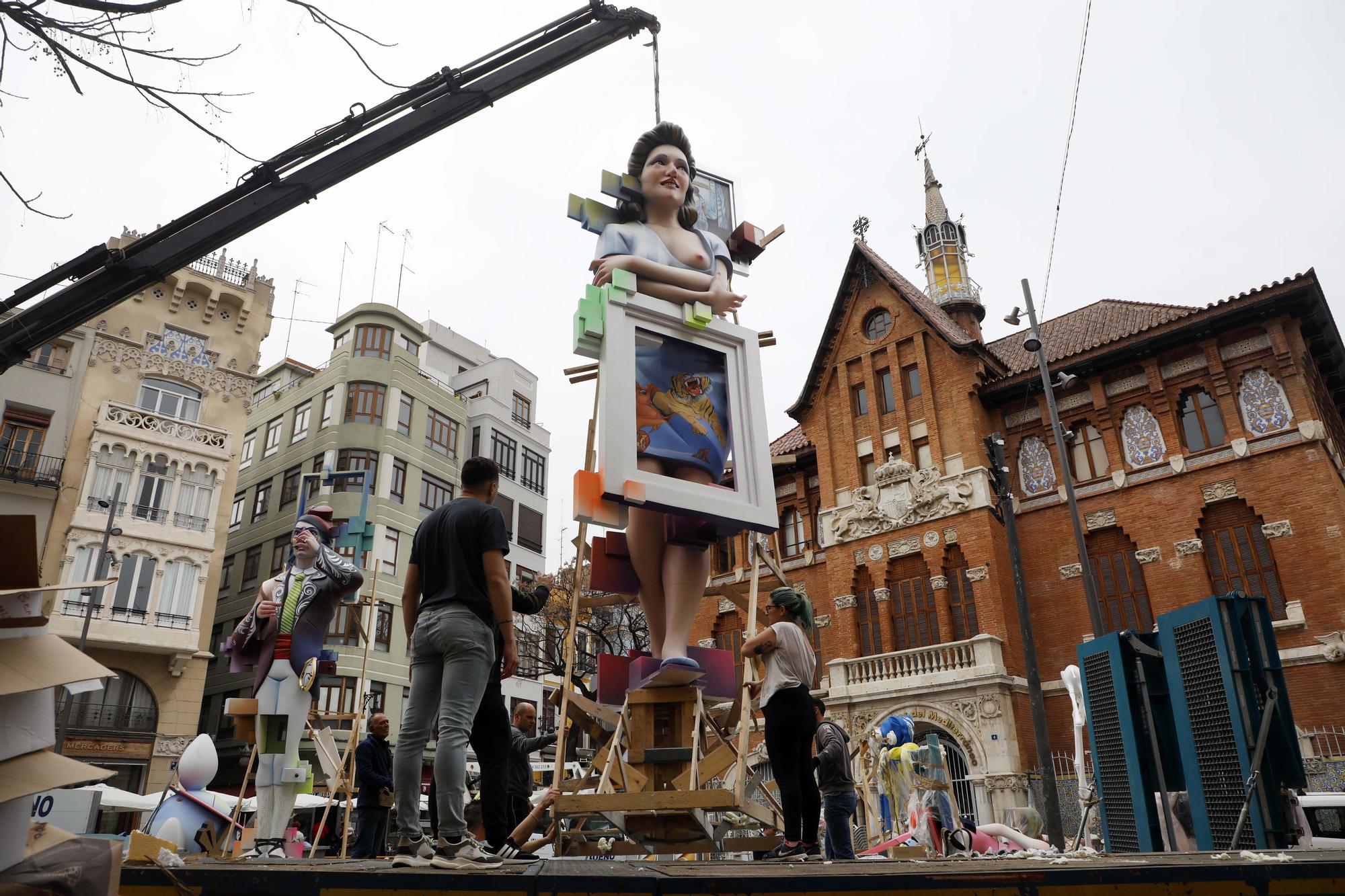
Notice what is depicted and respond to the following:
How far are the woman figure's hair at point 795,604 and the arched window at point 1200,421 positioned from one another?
20.9 m

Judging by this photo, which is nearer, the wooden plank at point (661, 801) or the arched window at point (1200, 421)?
the wooden plank at point (661, 801)

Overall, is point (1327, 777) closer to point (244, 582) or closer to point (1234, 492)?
point (1234, 492)

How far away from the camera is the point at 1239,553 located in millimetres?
21375

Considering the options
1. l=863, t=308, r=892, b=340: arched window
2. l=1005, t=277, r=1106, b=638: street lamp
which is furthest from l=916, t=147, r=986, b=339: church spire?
l=1005, t=277, r=1106, b=638: street lamp

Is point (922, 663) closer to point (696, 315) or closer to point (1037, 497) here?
point (1037, 497)

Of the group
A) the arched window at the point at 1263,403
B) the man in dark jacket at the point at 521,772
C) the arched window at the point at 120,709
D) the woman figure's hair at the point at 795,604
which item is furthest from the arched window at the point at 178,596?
the arched window at the point at 1263,403

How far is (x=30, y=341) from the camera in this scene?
6656 millimetres

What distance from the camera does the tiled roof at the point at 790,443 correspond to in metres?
31.1

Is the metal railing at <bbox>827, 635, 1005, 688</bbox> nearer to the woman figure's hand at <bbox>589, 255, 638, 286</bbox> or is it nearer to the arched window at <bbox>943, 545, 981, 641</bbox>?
the arched window at <bbox>943, 545, 981, 641</bbox>

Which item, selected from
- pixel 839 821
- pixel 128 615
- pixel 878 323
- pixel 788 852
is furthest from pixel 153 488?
pixel 788 852

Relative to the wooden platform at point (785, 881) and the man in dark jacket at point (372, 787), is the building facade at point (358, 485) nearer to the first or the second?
the man in dark jacket at point (372, 787)

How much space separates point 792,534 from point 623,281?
24.1 metres

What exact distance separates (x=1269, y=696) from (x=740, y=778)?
3.87m

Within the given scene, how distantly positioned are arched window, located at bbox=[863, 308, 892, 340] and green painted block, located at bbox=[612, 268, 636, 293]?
23.5m
